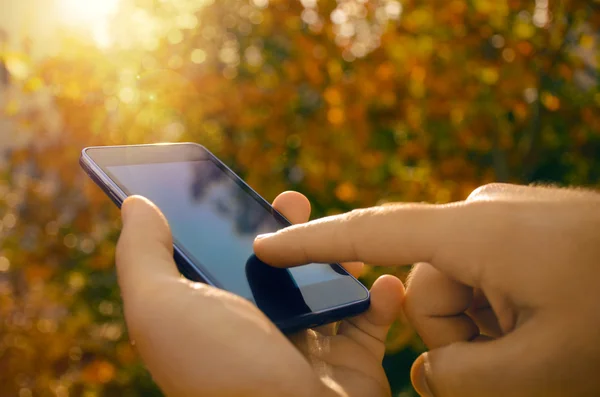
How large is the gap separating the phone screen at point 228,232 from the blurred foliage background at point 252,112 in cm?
148

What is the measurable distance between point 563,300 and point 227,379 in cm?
77

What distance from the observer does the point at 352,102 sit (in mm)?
3574

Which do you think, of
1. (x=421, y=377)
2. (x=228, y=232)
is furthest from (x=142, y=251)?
(x=421, y=377)

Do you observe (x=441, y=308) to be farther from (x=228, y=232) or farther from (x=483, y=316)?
(x=228, y=232)

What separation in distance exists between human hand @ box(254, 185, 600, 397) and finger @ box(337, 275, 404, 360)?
22 cm

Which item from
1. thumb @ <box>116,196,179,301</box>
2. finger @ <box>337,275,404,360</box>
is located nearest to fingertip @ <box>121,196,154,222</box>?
thumb @ <box>116,196,179,301</box>

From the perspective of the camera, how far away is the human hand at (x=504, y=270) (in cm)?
118

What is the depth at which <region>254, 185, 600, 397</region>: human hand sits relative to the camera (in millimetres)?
1183

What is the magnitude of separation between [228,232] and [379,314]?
60 cm

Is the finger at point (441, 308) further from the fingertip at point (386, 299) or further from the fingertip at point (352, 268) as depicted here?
the fingertip at point (352, 268)

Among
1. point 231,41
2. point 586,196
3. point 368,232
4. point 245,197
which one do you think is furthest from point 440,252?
point 231,41

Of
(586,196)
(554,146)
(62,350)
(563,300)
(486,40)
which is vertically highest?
(486,40)

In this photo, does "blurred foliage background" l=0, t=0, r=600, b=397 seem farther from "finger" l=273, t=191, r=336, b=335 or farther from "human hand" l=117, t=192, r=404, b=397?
"human hand" l=117, t=192, r=404, b=397

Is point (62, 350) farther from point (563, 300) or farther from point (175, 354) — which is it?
point (563, 300)
